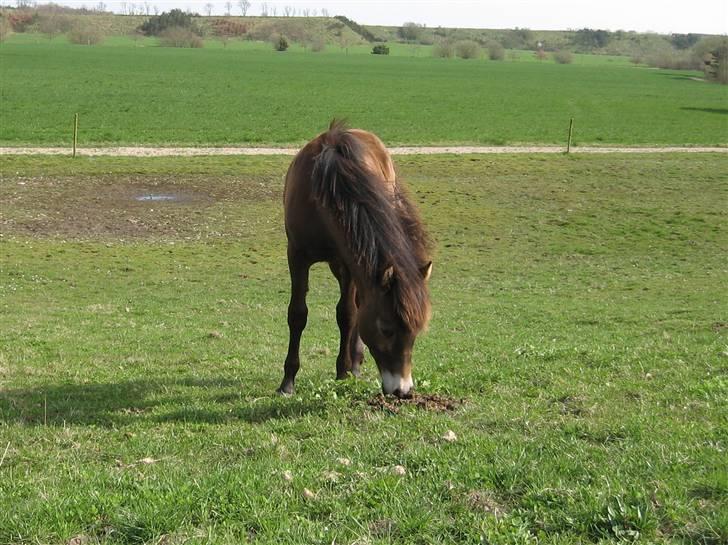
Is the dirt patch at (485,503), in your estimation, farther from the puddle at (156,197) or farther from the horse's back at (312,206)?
the puddle at (156,197)

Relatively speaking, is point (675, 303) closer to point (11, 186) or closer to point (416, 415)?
point (416, 415)

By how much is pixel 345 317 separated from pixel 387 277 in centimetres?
189

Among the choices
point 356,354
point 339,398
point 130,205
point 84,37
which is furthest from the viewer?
point 84,37

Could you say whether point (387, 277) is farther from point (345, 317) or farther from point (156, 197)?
point (156, 197)

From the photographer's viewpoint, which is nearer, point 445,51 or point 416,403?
point 416,403

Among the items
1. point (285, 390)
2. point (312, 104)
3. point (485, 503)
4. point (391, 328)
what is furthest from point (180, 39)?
point (485, 503)

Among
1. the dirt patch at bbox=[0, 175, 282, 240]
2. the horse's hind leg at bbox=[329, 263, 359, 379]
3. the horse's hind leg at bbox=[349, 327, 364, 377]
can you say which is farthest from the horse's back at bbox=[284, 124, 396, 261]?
the dirt patch at bbox=[0, 175, 282, 240]

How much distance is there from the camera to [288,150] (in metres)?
33.2

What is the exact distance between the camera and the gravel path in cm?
3052

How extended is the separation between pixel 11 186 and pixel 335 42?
17921 cm

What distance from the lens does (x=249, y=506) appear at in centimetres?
440

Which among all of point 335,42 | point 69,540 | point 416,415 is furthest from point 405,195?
point 335,42

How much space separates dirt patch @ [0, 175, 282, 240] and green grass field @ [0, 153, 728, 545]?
19 centimetres

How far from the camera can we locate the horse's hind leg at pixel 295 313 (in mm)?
7938
